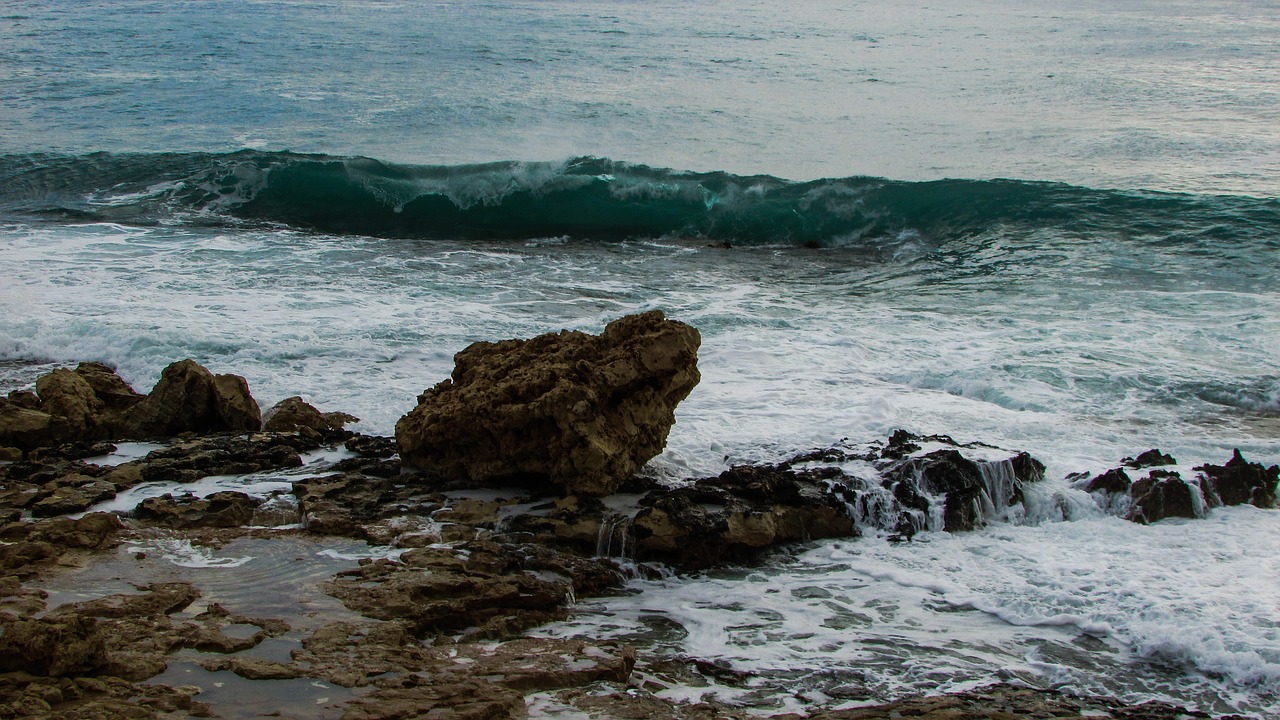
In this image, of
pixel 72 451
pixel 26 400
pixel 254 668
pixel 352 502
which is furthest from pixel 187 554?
pixel 26 400

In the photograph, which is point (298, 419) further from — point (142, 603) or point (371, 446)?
→ point (142, 603)

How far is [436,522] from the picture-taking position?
6125 mm

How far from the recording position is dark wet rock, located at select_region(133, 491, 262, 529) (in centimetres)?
591

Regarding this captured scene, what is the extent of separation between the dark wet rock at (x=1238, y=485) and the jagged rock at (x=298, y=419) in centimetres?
589

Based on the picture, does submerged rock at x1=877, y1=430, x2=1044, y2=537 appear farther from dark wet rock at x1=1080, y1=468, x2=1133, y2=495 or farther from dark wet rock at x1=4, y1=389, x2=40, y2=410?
dark wet rock at x1=4, y1=389, x2=40, y2=410

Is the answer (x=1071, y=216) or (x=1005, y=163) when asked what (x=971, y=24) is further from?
(x=1071, y=216)

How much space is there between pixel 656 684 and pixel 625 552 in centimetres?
144

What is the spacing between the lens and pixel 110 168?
17.8 meters

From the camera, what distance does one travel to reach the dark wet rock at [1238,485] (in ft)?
22.2

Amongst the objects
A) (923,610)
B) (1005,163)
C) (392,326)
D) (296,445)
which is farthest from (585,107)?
(923,610)

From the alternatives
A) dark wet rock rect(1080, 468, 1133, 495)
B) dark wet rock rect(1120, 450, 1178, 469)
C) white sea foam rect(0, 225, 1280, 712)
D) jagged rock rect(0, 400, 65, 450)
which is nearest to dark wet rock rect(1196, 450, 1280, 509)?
white sea foam rect(0, 225, 1280, 712)

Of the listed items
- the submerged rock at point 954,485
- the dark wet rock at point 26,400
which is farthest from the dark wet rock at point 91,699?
the submerged rock at point 954,485

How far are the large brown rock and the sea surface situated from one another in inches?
26.4

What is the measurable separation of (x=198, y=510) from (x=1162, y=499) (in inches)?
227
